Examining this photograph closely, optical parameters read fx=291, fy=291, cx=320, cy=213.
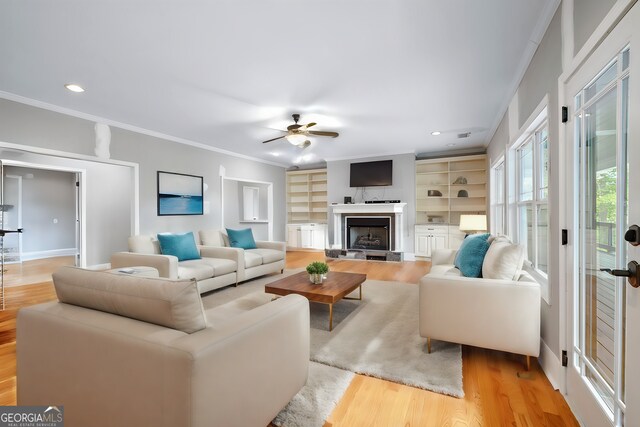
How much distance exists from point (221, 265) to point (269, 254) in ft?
3.47

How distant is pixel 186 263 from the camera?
12.9 feet

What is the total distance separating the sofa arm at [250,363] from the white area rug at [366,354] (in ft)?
0.63

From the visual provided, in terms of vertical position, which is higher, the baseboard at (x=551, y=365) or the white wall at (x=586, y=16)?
the white wall at (x=586, y=16)

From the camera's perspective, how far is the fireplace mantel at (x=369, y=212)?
657 cm

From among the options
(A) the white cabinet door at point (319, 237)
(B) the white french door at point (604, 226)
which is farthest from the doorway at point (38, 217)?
(B) the white french door at point (604, 226)

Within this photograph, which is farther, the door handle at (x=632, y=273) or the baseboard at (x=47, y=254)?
the baseboard at (x=47, y=254)


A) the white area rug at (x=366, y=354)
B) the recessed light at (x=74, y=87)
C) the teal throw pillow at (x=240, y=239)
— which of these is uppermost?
the recessed light at (x=74, y=87)

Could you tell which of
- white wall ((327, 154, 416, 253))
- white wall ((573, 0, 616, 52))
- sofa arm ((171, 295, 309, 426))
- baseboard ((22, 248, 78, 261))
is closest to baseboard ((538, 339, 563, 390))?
sofa arm ((171, 295, 309, 426))

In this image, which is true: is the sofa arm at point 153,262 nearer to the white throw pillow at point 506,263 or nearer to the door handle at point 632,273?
the white throw pillow at point 506,263

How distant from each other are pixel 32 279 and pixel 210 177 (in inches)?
130

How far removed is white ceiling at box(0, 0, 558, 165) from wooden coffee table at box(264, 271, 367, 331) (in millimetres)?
2164

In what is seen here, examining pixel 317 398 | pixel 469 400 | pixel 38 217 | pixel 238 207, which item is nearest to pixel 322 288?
pixel 317 398

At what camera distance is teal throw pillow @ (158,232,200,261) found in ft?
13.2

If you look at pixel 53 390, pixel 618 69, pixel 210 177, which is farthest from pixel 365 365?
pixel 210 177
